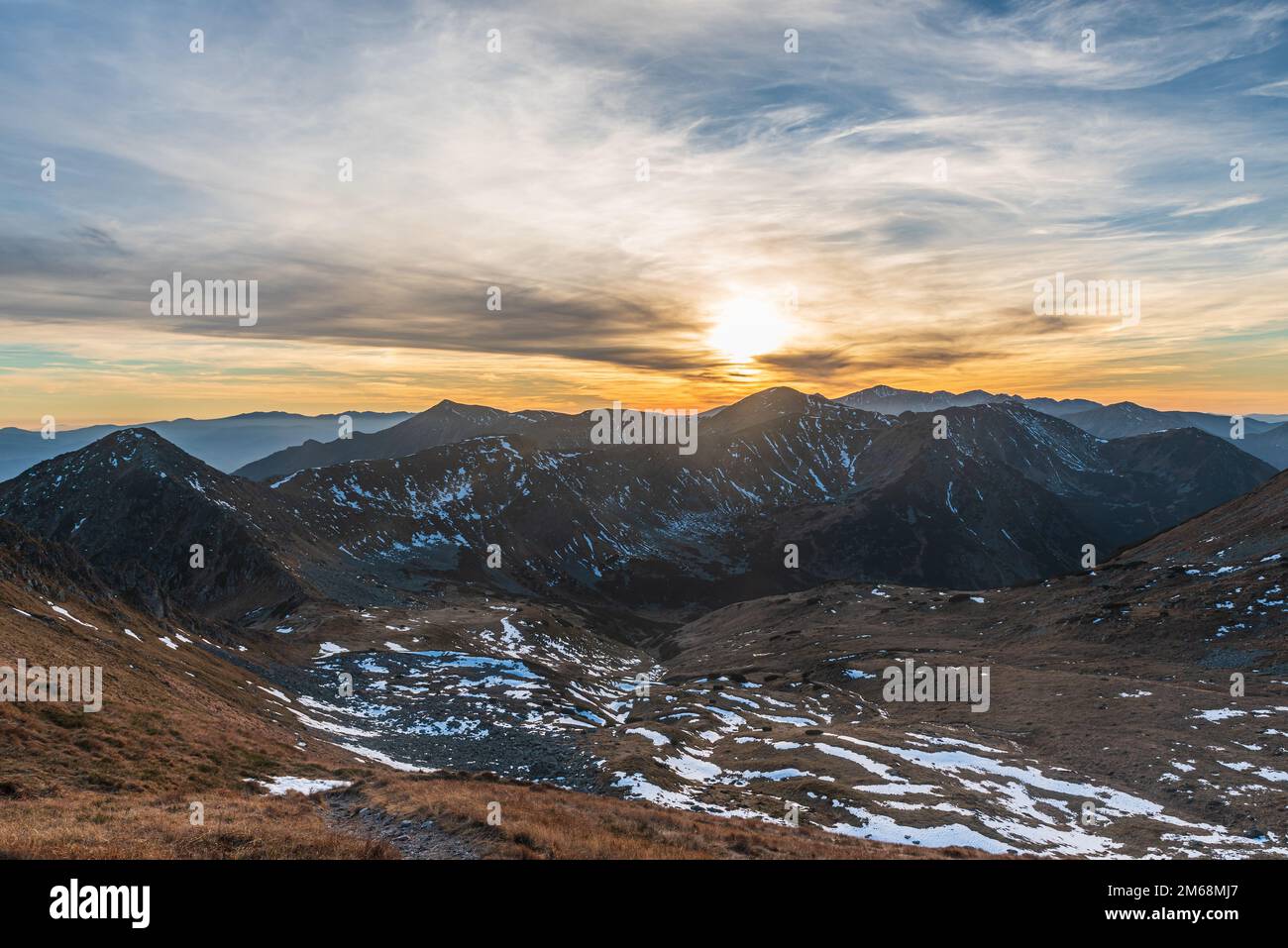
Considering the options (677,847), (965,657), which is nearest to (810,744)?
(677,847)

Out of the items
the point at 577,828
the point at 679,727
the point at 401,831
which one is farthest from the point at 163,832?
the point at 679,727

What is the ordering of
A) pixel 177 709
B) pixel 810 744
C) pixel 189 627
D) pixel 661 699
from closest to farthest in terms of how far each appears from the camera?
1. pixel 177 709
2. pixel 810 744
3. pixel 189 627
4. pixel 661 699

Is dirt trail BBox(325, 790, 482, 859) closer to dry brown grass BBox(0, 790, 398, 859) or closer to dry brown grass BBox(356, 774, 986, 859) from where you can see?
dry brown grass BBox(356, 774, 986, 859)

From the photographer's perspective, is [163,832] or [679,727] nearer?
[163,832]

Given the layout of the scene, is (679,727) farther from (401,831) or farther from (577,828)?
(401,831)

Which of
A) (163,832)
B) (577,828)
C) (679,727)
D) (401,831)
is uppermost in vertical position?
(163,832)

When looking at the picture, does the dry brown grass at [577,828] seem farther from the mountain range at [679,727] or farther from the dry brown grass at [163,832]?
the dry brown grass at [163,832]
